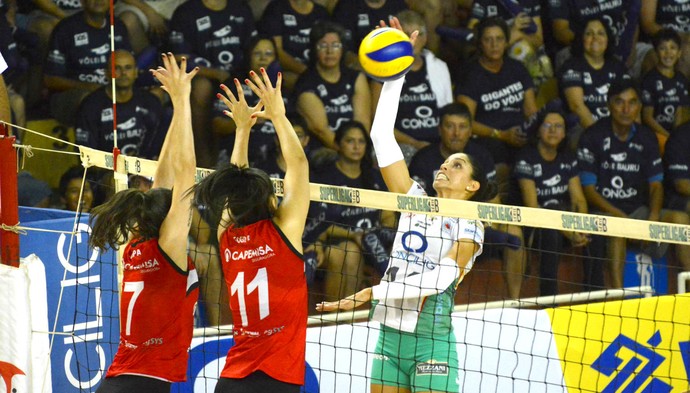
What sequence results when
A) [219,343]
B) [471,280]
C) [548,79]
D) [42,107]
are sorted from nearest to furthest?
[219,343], [42,107], [471,280], [548,79]

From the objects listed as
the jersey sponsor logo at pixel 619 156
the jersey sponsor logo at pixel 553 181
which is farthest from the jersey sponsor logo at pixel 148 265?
the jersey sponsor logo at pixel 619 156

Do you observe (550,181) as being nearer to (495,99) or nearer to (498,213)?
(495,99)

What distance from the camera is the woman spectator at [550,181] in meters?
9.38

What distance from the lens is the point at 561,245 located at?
9539 millimetres

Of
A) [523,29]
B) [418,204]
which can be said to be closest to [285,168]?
[523,29]

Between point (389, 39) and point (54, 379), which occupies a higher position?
point (389, 39)

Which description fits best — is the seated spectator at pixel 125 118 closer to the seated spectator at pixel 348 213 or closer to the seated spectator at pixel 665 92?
the seated spectator at pixel 348 213

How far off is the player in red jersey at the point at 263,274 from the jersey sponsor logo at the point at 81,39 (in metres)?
4.12

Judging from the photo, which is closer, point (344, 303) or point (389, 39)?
point (344, 303)

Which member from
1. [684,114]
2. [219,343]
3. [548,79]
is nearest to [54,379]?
[219,343]

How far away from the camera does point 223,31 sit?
884 cm

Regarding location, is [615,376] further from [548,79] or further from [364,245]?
[548,79]

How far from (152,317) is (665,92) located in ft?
23.1

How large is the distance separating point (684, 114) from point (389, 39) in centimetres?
558
